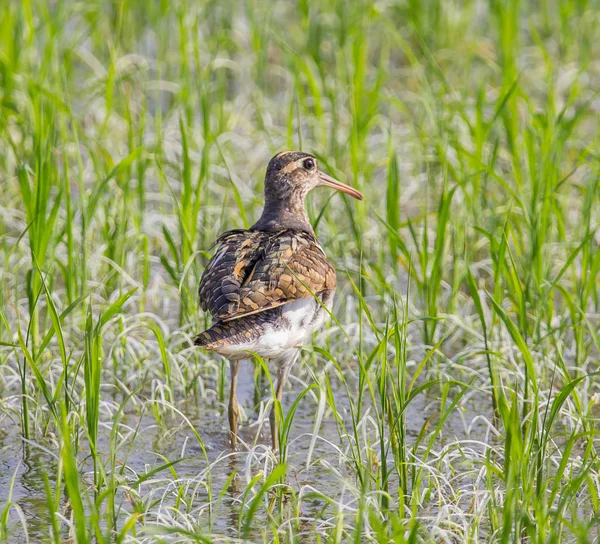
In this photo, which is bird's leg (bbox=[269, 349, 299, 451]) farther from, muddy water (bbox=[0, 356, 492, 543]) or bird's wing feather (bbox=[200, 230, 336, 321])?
bird's wing feather (bbox=[200, 230, 336, 321])

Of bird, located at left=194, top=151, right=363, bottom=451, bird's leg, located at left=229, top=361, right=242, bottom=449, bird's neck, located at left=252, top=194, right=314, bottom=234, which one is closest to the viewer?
bird, located at left=194, top=151, right=363, bottom=451

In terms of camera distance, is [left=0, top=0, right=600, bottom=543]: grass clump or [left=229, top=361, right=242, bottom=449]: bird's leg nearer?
[left=0, top=0, right=600, bottom=543]: grass clump

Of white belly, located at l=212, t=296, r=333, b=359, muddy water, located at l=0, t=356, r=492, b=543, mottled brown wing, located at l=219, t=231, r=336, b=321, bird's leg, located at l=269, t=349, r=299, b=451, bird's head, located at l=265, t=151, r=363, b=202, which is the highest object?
bird's head, located at l=265, t=151, r=363, b=202

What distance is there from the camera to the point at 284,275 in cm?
485

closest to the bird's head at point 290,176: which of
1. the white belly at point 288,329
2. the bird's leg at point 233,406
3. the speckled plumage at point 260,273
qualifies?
the speckled plumage at point 260,273

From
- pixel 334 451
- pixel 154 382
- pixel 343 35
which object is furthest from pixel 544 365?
pixel 343 35

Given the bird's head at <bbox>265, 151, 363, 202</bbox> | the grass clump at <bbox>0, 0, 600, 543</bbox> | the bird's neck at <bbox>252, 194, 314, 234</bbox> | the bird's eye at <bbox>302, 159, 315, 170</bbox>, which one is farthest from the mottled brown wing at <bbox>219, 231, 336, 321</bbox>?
the bird's eye at <bbox>302, 159, 315, 170</bbox>

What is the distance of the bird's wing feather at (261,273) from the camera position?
4.72 metres

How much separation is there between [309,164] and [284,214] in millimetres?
304

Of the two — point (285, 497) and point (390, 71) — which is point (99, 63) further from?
point (285, 497)

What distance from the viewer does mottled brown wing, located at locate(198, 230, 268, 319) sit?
4.72 m

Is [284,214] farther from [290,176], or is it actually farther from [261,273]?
[261,273]

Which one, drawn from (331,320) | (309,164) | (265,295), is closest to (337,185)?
(309,164)

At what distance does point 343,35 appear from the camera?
820cm
